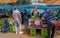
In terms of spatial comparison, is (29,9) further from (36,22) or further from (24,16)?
(36,22)

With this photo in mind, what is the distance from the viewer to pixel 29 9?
16.3 metres

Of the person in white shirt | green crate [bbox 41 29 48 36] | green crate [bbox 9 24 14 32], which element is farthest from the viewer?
green crate [bbox 9 24 14 32]

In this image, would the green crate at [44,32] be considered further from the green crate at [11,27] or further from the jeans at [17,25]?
the green crate at [11,27]

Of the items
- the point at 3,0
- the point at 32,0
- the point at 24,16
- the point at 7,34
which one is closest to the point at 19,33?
the point at 7,34

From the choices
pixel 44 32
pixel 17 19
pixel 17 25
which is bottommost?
pixel 44 32

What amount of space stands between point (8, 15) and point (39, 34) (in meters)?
4.34

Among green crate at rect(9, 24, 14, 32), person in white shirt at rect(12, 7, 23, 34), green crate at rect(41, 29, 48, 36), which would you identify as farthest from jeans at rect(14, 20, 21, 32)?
green crate at rect(41, 29, 48, 36)

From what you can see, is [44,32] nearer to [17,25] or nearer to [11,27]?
[17,25]

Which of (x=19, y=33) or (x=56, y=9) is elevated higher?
(x=56, y=9)

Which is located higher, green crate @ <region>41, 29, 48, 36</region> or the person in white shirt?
the person in white shirt

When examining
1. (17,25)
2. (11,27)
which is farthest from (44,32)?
(11,27)

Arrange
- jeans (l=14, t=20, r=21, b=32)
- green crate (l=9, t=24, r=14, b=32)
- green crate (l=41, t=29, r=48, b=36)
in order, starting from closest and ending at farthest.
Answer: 1. green crate (l=41, t=29, r=48, b=36)
2. jeans (l=14, t=20, r=21, b=32)
3. green crate (l=9, t=24, r=14, b=32)

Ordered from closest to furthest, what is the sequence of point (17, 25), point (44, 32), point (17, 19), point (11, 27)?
point (44, 32) < point (17, 19) < point (17, 25) < point (11, 27)

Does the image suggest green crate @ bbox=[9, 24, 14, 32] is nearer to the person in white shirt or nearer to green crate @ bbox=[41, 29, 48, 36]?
the person in white shirt
